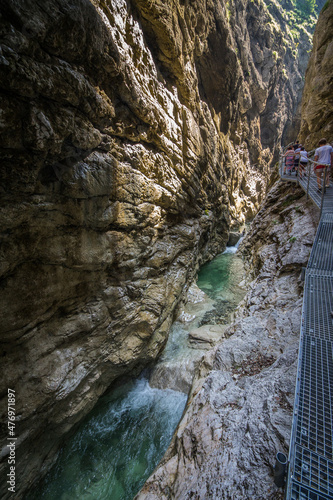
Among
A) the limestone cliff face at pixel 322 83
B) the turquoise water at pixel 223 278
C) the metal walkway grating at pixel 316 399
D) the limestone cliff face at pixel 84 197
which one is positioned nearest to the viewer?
the metal walkway grating at pixel 316 399

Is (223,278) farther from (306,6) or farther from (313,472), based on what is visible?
(306,6)

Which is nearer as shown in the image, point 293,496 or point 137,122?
point 293,496

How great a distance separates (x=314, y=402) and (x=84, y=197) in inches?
205

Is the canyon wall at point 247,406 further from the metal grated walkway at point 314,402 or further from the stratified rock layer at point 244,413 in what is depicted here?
the metal grated walkway at point 314,402

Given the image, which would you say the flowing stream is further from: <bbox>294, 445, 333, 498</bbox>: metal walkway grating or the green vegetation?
the green vegetation

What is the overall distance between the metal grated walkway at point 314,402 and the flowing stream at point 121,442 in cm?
458

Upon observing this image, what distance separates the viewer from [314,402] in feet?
7.37

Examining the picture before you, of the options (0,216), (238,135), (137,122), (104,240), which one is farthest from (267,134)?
(0,216)

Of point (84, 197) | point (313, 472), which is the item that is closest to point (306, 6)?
point (84, 197)

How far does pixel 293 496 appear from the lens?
1.63m

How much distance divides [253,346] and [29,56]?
6179 millimetres

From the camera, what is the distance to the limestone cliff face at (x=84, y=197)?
11.3ft

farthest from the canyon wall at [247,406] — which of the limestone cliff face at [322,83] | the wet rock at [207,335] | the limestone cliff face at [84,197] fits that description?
the limestone cliff face at [322,83]

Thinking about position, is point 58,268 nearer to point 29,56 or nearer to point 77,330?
point 77,330
